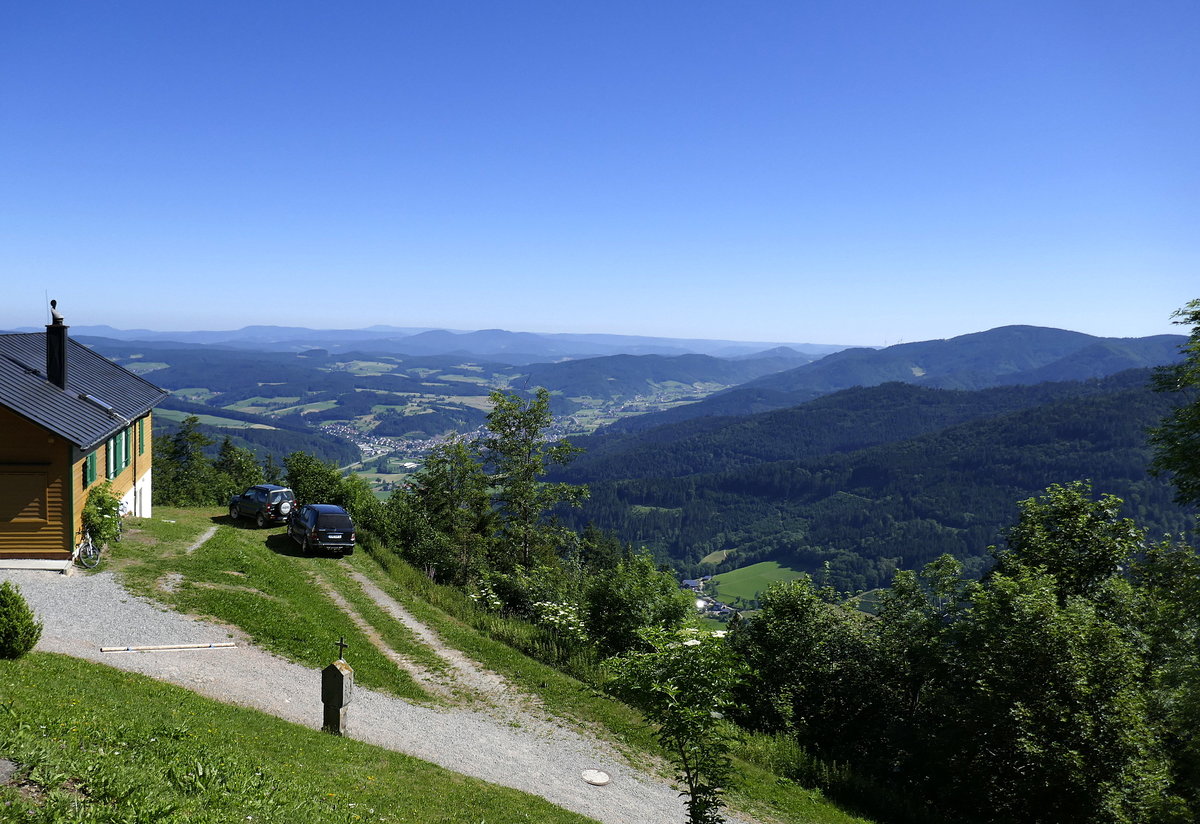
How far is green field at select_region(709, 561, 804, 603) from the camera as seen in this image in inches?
6403

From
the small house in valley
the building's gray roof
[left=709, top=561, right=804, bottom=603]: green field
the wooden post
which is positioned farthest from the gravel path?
[left=709, top=561, right=804, bottom=603]: green field

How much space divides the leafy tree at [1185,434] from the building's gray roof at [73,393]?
1195 inches

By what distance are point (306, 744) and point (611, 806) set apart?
18.6ft

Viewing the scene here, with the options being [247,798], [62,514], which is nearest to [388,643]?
[62,514]

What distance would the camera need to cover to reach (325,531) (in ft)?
87.2

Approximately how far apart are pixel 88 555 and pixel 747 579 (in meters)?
171

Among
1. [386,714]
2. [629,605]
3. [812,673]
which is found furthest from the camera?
[629,605]

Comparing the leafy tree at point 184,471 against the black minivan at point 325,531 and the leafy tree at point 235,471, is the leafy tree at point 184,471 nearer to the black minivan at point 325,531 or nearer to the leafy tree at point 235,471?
the leafy tree at point 235,471

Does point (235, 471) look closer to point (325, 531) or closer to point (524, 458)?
point (524, 458)

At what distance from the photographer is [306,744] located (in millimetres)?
11492

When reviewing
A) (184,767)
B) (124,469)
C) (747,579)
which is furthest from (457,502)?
(747,579)

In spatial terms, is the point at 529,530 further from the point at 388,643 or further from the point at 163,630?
the point at 163,630

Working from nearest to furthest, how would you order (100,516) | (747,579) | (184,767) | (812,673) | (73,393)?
1. (184,767)
2. (812,673)
3. (100,516)
4. (73,393)
5. (747,579)

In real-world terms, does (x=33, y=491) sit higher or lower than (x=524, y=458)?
higher
